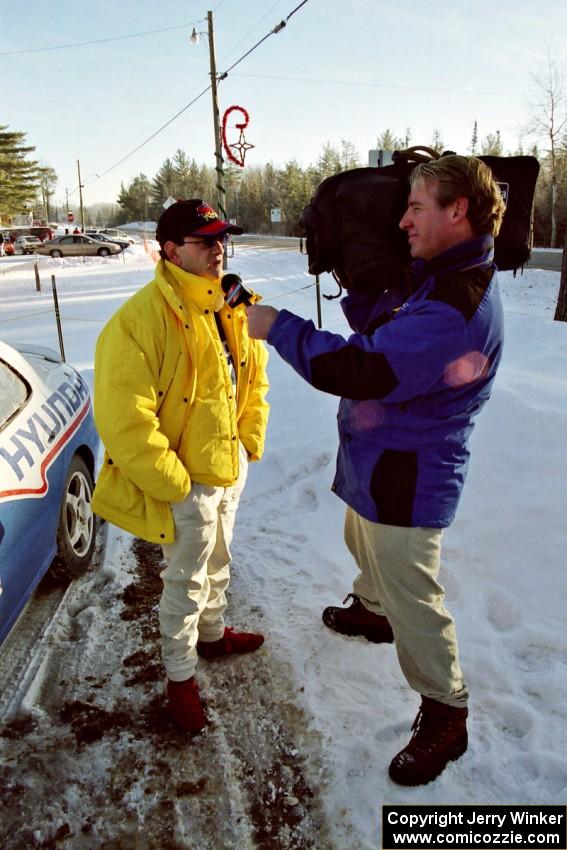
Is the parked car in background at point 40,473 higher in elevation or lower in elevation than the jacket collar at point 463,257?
lower

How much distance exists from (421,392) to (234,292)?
2.43 ft

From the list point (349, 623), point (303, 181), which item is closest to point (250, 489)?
point (349, 623)

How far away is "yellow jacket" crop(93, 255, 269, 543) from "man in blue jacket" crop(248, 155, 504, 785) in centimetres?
39

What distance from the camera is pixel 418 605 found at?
2170 millimetres

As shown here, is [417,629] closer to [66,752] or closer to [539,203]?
[66,752]

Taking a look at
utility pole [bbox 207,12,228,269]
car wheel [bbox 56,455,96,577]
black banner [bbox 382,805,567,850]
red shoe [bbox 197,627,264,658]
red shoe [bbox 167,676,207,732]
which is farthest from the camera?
utility pole [bbox 207,12,228,269]

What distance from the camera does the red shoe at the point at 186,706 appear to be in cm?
245

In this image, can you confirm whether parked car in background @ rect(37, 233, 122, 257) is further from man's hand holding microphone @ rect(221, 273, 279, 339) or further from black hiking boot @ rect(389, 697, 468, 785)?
black hiking boot @ rect(389, 697, 468, 785)

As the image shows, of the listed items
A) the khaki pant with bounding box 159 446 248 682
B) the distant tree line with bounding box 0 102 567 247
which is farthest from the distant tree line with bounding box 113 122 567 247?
the khaki pant with bounding box 159 446 248 682

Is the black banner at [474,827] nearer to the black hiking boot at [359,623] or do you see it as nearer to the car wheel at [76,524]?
the black hiking boot at [359,623]

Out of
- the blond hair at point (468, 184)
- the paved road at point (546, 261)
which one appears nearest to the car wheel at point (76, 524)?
the blond hair at point (468, 184)

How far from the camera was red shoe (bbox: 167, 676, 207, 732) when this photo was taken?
2.45m

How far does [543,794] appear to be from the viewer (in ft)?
6.85

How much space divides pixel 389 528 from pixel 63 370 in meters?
2.88
